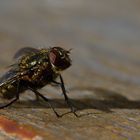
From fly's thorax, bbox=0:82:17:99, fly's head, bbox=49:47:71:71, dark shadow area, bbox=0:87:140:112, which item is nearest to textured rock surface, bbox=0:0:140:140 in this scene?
dark shadow area, bbox=0:87:140:112

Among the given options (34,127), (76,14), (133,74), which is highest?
(76,14)

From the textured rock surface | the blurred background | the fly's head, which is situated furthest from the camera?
the blurred background

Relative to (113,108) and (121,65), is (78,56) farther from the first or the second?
(113,108)

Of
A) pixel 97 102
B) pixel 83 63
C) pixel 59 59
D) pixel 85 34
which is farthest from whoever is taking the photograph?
pixel 85 34

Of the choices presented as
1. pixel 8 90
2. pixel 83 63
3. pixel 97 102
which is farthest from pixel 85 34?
pixel 8 90

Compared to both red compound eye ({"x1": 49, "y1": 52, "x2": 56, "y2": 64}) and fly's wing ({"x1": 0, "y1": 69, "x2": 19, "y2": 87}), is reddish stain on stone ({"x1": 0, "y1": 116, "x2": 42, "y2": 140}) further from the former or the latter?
red compound eye ({"x1": 49, "y1": 52, "x2": 56, "y2": 64})

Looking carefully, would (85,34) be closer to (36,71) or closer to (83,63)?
(83,63)

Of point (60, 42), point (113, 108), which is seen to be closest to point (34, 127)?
point (113, 108)
